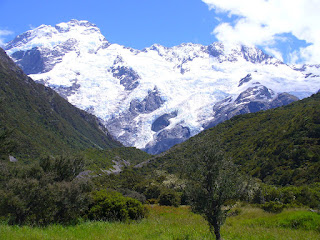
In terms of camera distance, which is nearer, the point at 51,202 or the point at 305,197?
the point at 51,202

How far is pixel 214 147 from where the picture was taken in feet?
46.1

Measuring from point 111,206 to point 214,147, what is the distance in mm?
11768

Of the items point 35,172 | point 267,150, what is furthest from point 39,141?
point 35,172

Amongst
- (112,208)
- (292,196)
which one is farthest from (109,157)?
(112,208)

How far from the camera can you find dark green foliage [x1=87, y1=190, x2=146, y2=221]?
21547 mm

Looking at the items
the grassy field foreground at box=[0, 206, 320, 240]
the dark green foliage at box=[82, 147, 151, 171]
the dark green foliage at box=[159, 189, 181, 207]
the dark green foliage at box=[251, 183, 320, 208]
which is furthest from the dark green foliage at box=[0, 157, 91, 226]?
the dark green foliage at box=[82, 147, 151, 171]

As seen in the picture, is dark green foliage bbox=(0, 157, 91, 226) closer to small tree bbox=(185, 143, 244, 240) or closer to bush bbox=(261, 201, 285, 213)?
small tree bbox=(185, 143, 244, 240)

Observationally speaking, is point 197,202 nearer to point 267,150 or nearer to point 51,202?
point 51,202

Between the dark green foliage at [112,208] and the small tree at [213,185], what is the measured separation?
950cm

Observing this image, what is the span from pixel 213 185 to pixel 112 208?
11293mm

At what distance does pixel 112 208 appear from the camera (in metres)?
22.1

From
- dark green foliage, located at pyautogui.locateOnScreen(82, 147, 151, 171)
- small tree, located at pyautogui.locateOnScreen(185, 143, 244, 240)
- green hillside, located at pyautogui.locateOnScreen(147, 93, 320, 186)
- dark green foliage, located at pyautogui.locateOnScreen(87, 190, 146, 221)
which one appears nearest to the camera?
small tree, located at pyautogui.locateOnScreen(185, 143, 244, 240)

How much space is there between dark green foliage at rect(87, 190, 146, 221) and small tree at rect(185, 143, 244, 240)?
950cm

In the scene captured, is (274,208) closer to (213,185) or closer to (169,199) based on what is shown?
(213,185)
